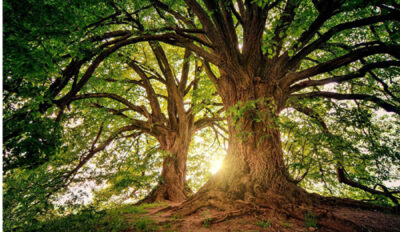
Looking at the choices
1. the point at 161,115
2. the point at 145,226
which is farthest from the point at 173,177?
the point at 145,226

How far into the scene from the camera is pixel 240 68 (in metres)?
5.20

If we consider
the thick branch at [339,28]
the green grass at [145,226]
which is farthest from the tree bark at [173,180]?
the thick branch at [339,28]

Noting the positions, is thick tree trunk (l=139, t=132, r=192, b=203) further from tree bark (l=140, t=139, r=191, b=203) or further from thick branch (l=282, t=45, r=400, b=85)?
thick branch (l=282, t=45, r=400, b=85)

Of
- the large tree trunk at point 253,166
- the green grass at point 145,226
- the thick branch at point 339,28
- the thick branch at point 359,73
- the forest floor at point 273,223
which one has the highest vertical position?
the thick branch at point 339,28

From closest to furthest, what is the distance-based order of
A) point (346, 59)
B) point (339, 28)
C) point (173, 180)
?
point (339, 28), point (346, 59), point (173, 180)

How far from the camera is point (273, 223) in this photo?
325 centimetres

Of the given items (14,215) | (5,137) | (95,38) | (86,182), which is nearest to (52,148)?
(5,137)

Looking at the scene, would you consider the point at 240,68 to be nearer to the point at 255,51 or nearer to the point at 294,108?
the point at 255,51

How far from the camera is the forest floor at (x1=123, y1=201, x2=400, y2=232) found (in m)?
3.12

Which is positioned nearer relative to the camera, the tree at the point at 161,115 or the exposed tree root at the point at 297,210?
the exposed tree root at the point at 297,210

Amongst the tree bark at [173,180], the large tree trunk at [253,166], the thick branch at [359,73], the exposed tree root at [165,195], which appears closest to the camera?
the large tree trunk at [253,166]

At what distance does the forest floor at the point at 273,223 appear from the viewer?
3115 mm

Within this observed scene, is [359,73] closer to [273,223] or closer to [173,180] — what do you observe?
[273,223]

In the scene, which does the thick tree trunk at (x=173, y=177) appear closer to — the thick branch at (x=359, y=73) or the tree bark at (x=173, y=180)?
the tree bark at (x=173, y=180)
